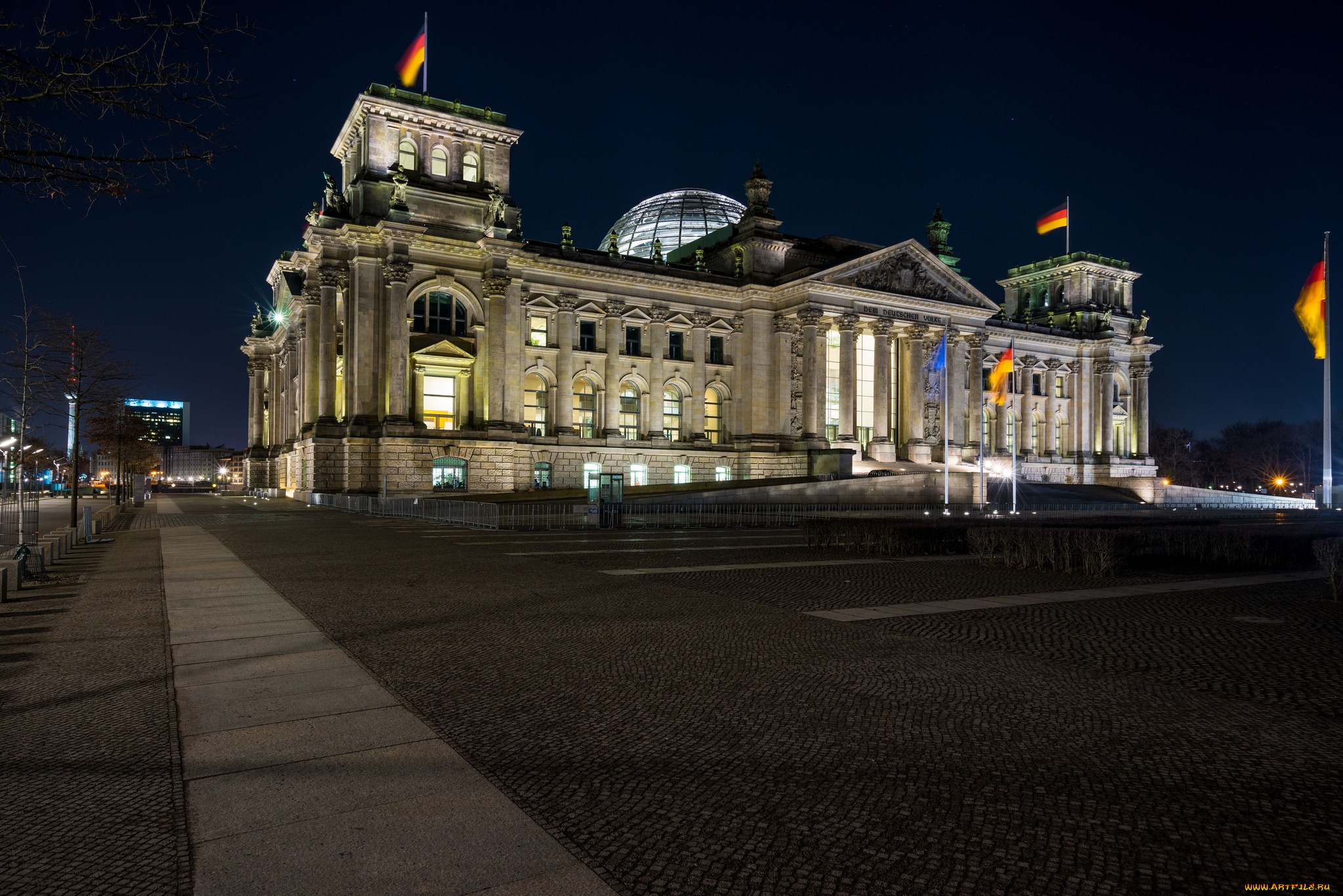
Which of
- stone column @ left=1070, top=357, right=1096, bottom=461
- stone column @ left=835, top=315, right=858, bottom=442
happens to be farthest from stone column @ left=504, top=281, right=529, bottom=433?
stone column @ left=1070, top=357, right=1096, bottom=461

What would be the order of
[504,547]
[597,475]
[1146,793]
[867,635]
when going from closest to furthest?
[1146,793]
[867,635]
[504,547]
[597,475]

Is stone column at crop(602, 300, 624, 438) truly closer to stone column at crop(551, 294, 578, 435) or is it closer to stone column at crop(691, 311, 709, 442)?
stone column at crop(551, 294, 578, 435)

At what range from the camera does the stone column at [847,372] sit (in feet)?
228

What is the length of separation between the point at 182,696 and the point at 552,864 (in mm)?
5329

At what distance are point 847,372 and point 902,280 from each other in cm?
1025

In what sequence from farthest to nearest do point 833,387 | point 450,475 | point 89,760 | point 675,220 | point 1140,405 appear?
point 1140,405 → point 675,220 → point 833,387 → point 450,475 → point 89,760

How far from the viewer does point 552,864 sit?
4.48 metres

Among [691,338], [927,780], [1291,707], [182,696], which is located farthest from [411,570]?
[691,338]

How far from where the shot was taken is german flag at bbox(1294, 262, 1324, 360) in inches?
1441

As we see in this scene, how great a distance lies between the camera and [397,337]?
54.8 m

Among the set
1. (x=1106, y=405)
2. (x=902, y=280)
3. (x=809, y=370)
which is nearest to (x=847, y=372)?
(x=809, y=370)

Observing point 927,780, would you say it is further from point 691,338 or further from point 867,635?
point 691,338

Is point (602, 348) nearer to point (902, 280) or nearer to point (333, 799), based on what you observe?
point (902, 280)

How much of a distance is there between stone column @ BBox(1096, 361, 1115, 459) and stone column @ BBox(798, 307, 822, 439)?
141 feet
